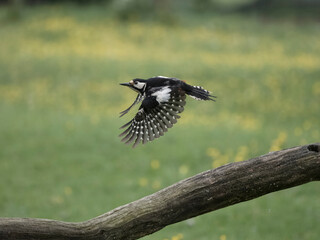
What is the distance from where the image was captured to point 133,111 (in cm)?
1116

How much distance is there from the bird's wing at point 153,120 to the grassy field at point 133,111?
1620 mm

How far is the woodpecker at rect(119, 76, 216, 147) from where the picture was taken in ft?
13.3

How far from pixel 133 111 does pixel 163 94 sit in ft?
23.3

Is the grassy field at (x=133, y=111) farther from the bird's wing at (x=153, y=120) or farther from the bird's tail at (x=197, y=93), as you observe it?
the bird's tail at (x=197, y=93)

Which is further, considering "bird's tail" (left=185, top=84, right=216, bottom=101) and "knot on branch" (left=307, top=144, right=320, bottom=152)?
"bird's tail" (left=185, top=84, right=216, bottom=101)

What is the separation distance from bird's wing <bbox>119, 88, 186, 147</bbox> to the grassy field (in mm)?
1620

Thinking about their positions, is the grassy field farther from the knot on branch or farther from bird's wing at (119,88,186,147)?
the knot on branch

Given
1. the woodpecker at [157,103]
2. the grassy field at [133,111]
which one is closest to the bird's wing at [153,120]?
the woodpecker at [157,103]

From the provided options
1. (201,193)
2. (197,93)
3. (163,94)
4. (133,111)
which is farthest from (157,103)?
(133,111)

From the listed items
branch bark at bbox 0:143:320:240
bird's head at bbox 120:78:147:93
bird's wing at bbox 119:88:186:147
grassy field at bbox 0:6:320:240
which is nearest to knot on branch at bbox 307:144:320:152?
branch bark at bbox 0:143:320:240

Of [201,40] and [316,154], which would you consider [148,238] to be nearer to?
[316,154]

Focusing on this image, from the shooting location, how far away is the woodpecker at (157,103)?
4039 millimetres

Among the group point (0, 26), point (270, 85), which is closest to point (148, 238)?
point (270, 85)

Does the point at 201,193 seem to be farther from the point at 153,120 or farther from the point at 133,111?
the point at 133,111
